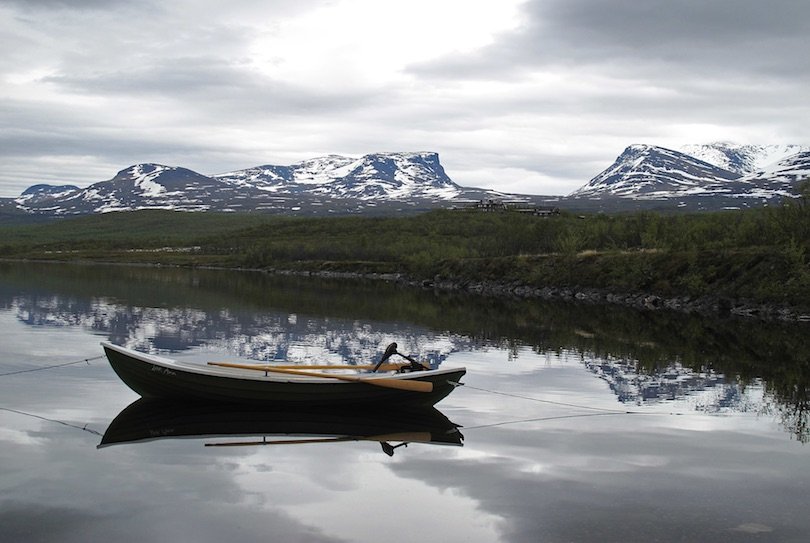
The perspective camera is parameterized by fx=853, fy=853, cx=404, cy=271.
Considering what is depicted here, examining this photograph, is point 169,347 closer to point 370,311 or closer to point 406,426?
point 406,426

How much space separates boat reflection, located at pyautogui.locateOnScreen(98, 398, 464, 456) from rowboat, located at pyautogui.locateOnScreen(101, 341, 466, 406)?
1.18 ft

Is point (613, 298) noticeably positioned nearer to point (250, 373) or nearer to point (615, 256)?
point (615, 256)

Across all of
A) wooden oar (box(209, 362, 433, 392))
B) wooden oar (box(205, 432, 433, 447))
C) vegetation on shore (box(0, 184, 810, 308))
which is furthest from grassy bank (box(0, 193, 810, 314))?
wooden oar (box(205, 432, 433, 447))

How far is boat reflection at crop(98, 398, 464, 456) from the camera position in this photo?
862 inches

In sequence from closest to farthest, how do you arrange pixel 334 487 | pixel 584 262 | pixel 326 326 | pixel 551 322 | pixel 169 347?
1. pixel 334 487
2. pixel 169 347
3. pixel 326 326
4. pixel 551 322
5. pixel 584 262

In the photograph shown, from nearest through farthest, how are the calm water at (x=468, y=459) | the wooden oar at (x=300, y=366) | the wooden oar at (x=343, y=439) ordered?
the calm water at (x=468, y=459)
the wooden oar at (x=343, y=439)
the wooden oar at (x=300, y=366)

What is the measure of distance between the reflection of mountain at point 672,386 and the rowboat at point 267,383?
871 cm

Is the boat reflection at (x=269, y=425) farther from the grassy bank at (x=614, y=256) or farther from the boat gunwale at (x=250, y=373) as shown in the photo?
the grassy bank at (x=614, y=256)

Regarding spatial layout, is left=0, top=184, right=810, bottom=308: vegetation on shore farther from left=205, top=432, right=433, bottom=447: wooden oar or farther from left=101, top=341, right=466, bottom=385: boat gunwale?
left=205, top=432, right=433, bottom=447: wooden oar

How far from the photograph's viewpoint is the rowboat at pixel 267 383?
23.9m

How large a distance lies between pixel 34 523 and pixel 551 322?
49086mm

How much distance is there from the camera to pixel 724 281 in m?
79.6

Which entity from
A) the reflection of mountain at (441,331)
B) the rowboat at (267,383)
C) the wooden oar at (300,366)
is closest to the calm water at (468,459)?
the reflection of mountain at (441,331)

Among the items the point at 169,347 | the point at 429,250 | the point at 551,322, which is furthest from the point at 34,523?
the point at 429,250
